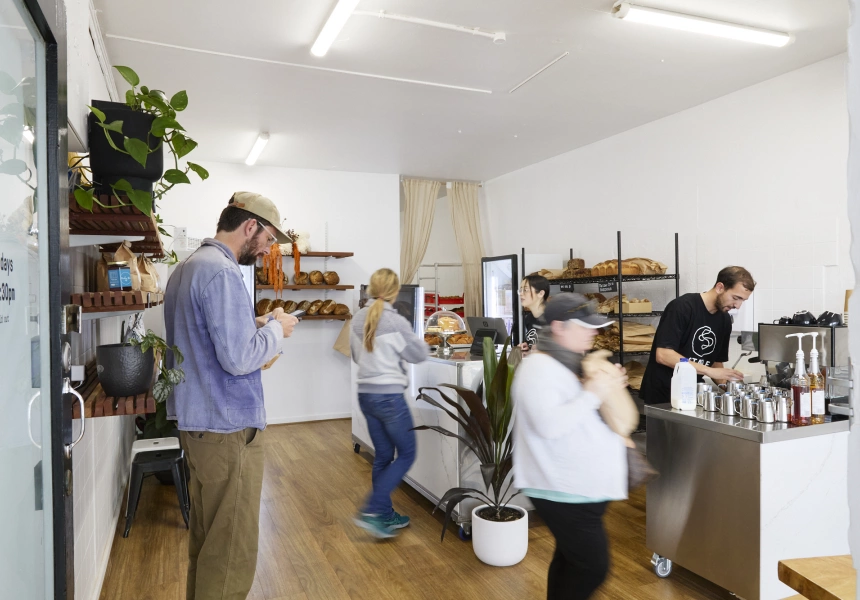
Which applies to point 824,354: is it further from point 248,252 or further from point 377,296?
point 248,252

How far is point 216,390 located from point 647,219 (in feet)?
14.6

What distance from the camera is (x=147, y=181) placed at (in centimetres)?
191

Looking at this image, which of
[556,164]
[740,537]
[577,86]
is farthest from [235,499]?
[556,164]

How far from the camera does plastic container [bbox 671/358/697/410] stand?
2.92 meters

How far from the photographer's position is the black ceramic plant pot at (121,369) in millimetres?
1643

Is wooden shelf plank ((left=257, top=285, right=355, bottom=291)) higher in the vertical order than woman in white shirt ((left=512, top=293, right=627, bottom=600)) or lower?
higher

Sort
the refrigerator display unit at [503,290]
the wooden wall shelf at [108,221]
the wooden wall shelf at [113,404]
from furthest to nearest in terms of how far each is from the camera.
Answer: the refrigerator display unit at [503,290]
the wooden wall shelf at [108,221]
the wooden wall shelf at [113,404]

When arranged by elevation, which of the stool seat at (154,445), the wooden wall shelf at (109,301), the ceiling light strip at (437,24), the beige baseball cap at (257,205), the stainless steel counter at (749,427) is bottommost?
the stool seat at (154,445)

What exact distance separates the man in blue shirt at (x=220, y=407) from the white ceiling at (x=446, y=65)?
1.95 metres

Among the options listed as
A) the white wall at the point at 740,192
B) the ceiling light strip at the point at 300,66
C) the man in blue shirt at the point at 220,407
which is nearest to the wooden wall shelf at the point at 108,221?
the man in blue shirt at the point at 220,407

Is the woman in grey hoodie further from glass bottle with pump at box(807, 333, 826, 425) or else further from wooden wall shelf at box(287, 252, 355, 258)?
wooden wall shelf at box(287, 252, 355, 258)

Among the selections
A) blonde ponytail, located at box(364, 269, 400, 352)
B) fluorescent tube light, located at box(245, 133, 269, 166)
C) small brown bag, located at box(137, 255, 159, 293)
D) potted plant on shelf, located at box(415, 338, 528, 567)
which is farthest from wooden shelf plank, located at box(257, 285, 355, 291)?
small brown bag, located at box(137, 255, 159, 293)

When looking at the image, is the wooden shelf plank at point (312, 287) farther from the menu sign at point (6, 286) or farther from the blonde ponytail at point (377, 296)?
the menu sign at point (6, 286)

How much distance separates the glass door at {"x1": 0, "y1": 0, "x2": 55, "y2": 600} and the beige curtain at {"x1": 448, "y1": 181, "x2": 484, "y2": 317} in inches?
264
